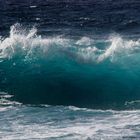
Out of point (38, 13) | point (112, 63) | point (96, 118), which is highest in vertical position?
point (38, 13)

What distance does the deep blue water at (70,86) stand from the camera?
37.9ft

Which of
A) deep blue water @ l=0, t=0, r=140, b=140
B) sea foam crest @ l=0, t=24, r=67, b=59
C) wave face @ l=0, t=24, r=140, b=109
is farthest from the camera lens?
sea foam crest @ l=0, t=24, r=67, b=59

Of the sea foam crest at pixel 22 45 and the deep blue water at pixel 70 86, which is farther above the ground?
the sea foam crest at pixel 22 45

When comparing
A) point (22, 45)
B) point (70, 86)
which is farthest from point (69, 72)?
point (22, 45)

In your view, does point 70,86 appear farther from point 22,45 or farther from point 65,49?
point 22,45

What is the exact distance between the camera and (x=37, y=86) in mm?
16453

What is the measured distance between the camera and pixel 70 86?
16328 millimetres

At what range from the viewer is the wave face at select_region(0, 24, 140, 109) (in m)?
15.2

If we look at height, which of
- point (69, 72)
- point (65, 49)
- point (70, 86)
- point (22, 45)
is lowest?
point (70, 86)

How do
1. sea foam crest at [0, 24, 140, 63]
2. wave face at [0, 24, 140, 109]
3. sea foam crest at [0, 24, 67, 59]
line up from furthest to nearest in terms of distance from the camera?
1. sea foam crest at [0, 24, 67, 59]
2. sea foam crest at [0, 24, 140, 63]
3. wave face at [0, 24, 140, 109]

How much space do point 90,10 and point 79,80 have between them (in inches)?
798

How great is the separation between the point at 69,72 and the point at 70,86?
96 centimetres

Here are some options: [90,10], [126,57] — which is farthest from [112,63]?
[90,10]

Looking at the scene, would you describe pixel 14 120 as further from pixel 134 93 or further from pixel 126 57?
pixel 126 57
